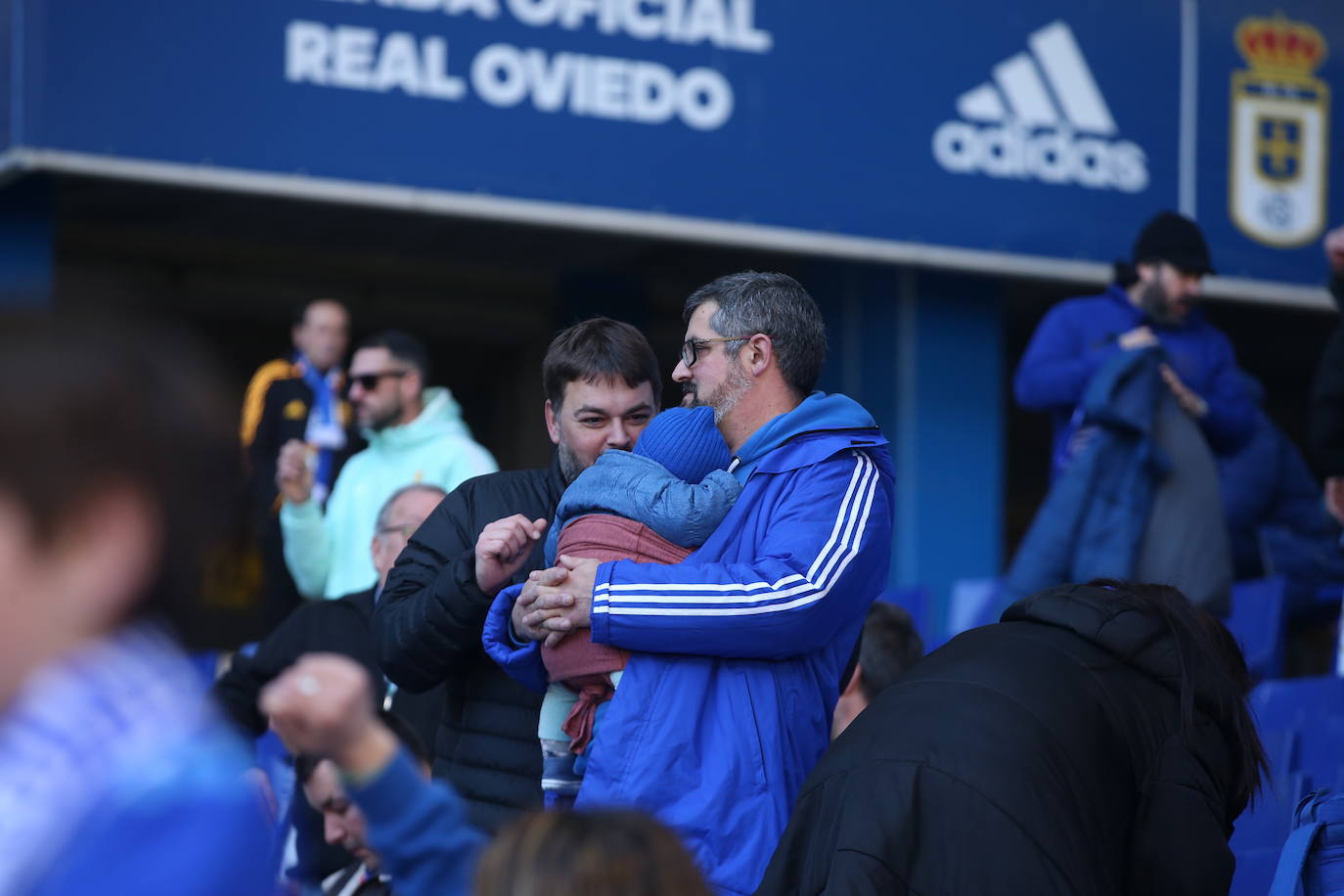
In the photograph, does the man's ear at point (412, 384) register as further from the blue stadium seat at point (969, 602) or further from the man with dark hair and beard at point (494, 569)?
the blue stadium seat at point (969, 602)

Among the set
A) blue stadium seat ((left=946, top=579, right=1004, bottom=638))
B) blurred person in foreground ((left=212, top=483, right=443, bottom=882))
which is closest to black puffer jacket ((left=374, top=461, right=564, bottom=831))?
blurred person in foreground ((left=212, top=483, right=443, bottom=882))

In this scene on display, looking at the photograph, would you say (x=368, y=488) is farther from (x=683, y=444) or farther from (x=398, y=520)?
(x=683, y=444)

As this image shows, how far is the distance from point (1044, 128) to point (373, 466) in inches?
177

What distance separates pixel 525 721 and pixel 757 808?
61 cm

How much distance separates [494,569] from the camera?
3.16 meters

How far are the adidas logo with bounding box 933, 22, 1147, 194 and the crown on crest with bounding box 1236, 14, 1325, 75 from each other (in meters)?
0.98

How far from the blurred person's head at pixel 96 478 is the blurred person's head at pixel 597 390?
2.13 metres

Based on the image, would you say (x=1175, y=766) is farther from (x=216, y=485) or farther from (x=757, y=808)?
(x=216, y=485)

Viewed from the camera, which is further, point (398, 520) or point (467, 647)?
point (398, 520)

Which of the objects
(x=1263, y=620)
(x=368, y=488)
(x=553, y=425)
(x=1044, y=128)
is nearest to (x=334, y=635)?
(x=368, y=488)

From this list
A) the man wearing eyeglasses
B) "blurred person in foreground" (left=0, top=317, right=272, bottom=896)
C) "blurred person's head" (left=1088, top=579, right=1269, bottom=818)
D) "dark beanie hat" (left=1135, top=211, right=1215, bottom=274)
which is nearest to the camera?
"blurred person in foreground" (left=0, top=317, right=272, bottom=896)

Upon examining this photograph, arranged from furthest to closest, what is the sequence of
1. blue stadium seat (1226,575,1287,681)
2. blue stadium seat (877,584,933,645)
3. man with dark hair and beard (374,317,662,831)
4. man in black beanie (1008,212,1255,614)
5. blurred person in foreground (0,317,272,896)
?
blue stadium seat (877,584,933,645) < blue stadium seat (1226,575,1287,681) < man in black beanie (1008,212,1255,614) < man with dark hair and beard (374,317,662,831) < blurred person in foreground (0,317,272,896)

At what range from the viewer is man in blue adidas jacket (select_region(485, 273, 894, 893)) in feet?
9.55

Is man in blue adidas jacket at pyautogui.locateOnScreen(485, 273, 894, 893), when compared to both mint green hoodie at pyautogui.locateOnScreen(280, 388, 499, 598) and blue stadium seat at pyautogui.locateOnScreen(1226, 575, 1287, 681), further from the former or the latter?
blue stadium seat at pyautogui.locateOnScreen(1226, 575, 1287, 681)
